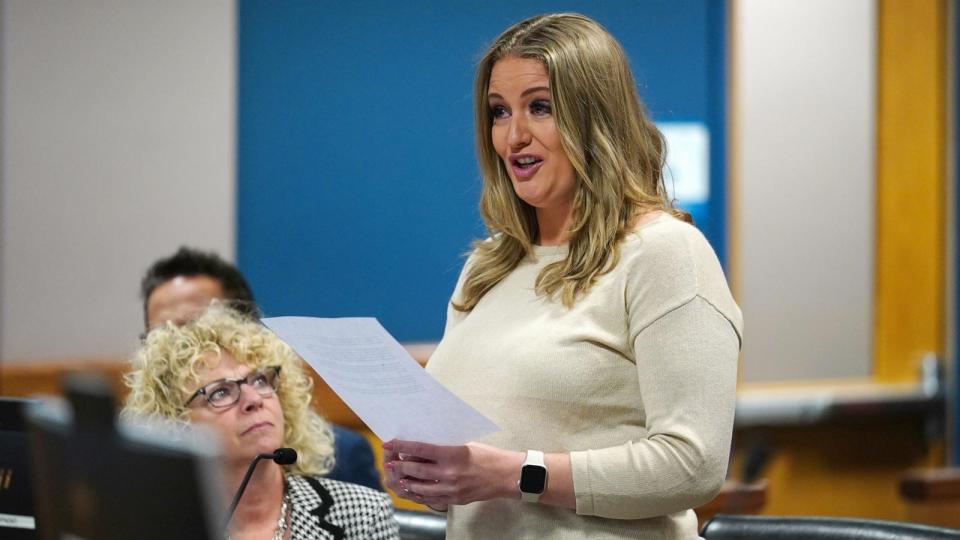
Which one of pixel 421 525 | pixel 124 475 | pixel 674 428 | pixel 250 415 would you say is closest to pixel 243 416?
pixel 250 415

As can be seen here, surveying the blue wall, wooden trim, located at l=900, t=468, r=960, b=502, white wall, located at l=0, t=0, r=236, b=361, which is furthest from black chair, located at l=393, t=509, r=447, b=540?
wooden trim, located at l=900, t=468, r=960, b=502

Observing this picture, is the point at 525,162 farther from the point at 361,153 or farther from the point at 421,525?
the point at 361,153

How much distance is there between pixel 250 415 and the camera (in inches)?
83.0

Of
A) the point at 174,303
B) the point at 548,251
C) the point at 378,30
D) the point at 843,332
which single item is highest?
the point at 378,30

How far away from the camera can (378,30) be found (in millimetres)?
3947

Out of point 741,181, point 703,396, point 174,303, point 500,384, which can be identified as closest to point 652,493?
point 703,396

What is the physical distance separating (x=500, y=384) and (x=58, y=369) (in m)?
2.17

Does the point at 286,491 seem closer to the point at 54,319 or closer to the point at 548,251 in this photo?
the point at 548,251

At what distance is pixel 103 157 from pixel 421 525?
1.74 meters

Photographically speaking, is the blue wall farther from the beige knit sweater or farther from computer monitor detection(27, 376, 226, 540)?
computer monitor detection(27, 376, 226, 540)

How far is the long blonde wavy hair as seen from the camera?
1.61 meters

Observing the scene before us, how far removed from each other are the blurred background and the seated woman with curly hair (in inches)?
29.0

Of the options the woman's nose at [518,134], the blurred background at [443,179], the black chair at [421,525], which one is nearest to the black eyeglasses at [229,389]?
the black chair at [421,525]

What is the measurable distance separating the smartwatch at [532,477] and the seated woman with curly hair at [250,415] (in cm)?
66
